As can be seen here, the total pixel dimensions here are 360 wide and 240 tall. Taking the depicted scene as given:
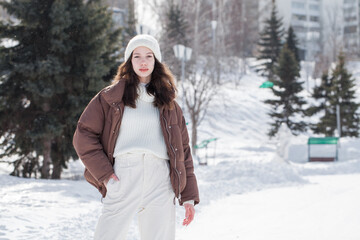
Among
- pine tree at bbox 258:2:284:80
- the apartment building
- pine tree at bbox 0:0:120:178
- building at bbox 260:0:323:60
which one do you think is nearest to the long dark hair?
pine tree at bbox 0:0:120:178

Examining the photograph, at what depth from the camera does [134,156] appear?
249cm

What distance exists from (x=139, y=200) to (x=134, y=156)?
262mm

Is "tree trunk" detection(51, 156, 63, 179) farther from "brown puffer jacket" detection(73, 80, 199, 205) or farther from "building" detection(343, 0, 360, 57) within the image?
"building" detection(343, 0, 360, 57)

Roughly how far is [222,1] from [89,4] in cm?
3829

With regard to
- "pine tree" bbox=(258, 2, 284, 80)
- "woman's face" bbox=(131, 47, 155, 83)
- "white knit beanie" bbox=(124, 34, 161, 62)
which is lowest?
"woman's face" bbox=(131, 47, 155, 83)

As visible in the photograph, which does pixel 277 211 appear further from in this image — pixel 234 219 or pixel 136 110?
pixel 136 110

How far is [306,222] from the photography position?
18.2 ft

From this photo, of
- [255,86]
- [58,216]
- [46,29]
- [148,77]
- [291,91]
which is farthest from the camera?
[255,86]

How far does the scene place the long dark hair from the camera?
258 cm

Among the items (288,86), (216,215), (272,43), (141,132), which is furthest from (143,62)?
Result: (272,43)

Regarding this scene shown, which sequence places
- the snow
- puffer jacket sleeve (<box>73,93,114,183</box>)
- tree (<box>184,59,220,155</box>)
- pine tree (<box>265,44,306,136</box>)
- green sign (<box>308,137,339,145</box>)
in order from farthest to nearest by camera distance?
1. pine tree (<box>265,44,306,136</box>)
2. tree (<box>184,59,220,155</box>)
3. green sign (<box>308,137,339,145</box>)
4. the snow
5. puffer jacket sleeve (<box>73,93,114,183</box>)

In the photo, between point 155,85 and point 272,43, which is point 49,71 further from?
point 272,43

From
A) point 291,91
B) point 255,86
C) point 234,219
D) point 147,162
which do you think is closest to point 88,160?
point 147,162

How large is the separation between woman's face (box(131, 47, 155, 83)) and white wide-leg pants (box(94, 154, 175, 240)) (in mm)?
534
